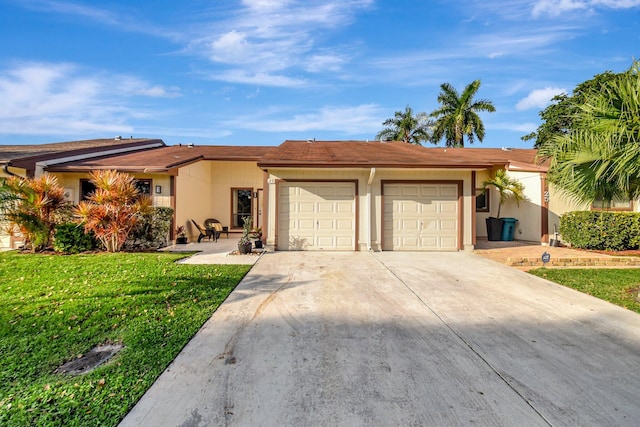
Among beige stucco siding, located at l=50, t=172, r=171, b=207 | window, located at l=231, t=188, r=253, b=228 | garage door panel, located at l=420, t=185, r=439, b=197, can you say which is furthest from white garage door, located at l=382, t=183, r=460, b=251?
beige stucco siding, located at l=50, t=172, r=171, b=207

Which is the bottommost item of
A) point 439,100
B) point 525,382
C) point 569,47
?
point 525,382

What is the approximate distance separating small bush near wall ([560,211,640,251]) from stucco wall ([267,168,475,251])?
4010 millimetres

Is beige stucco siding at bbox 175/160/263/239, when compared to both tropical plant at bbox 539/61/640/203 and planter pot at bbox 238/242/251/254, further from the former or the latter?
tropical plant at bbox 539/61/640/203

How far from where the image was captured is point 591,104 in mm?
5457

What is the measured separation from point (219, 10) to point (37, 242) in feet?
28.1

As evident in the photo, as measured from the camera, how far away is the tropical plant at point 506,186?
12.5m

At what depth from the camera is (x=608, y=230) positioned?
34.0 ft

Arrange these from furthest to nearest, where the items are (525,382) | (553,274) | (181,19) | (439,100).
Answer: (439,100)
(181,19)
(553,274)
(525,382)

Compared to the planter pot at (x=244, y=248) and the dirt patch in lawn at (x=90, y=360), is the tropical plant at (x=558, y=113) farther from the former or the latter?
the dirt patch in lawn at (x=90, y=360)

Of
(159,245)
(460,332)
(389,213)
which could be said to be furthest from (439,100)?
(460,332)

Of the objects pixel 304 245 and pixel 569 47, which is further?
pixel 569 47

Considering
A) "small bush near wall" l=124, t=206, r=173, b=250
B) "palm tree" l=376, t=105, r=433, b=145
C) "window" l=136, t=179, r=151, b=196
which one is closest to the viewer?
"small bush near wall" l=124, t=206, r=173, b=250

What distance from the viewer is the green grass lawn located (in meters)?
2.40

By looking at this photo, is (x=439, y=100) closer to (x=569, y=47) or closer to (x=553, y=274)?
(x=569, y=47)
